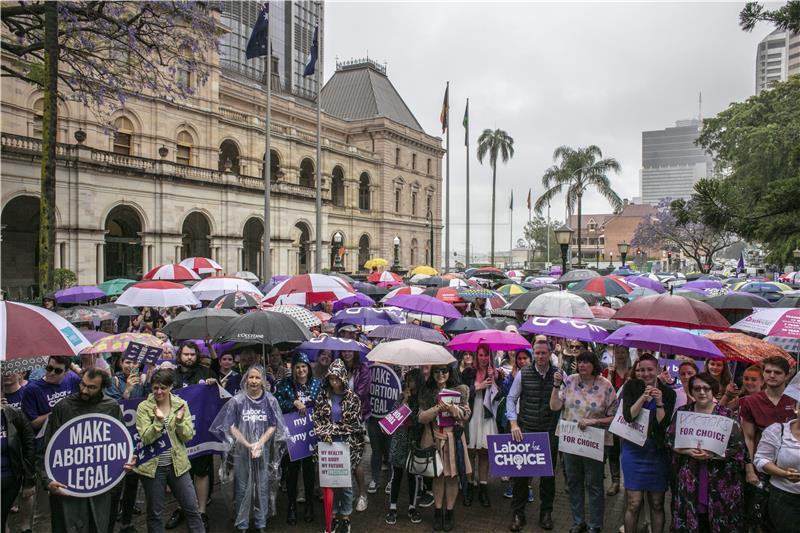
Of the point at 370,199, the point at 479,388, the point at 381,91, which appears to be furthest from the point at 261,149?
the point at 479,388

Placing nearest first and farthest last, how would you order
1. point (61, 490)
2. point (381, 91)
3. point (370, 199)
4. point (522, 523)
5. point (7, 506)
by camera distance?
point (61, 490)
point (7, 506)
point (522, 523)
point (370, 199)
point (381, 91)

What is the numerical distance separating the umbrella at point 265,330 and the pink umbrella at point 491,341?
195 centimetres

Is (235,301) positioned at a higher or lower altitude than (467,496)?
higher

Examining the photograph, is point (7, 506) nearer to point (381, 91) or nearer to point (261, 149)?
point (261, 149)

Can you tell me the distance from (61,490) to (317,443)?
2.49m

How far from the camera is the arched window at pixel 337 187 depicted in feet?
172

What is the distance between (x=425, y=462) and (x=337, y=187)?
159 feet

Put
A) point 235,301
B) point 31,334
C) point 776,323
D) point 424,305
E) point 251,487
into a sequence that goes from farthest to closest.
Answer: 1. point 235,301
2. point 424,305
3. point 776,323
4. point 251,487
5. point 31,334

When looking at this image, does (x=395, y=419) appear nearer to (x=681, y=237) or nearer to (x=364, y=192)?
(x=364, y=192)

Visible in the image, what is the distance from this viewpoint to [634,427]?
5379 mm

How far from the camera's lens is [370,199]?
56.2 meters

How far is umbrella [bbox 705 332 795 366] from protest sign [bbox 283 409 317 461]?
491 cm

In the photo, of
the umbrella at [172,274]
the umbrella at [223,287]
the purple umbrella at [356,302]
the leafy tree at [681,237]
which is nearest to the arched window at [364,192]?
the leafy tree at [681,237]

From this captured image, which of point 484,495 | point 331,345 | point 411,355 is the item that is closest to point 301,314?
point 331,345
